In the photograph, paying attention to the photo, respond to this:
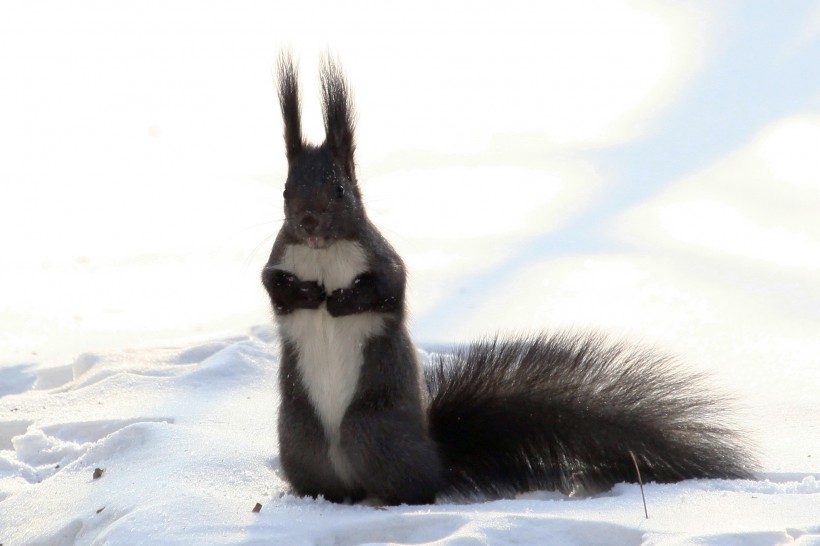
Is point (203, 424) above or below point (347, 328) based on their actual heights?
below

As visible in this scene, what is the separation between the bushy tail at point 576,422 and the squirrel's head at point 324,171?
0.60 meters

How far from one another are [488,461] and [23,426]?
180 centimetres

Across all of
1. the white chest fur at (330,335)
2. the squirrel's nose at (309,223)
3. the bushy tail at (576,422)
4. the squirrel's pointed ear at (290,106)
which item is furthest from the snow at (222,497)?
the squirrel's pointed ear at (290,106)

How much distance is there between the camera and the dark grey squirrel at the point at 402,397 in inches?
A: 122

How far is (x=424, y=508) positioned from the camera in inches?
114

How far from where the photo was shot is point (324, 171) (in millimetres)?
3260

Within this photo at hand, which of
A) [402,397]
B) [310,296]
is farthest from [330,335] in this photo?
[402,397]

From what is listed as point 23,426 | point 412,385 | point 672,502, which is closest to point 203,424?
point 23,426

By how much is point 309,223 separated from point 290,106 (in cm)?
44

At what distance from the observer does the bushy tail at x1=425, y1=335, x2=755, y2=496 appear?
3164 millimetres

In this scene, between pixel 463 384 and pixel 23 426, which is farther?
pixel 23 426

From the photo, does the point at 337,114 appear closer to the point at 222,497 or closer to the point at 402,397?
the point at 402,397

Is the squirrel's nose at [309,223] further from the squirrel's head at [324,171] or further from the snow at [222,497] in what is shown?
the snow at [222,497]

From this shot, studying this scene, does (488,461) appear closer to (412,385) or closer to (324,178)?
(412,385)
